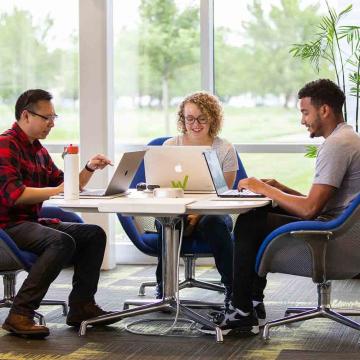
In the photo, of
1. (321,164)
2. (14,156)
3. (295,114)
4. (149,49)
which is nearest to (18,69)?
(149,49)

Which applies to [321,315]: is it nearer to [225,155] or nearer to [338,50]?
[225,155]

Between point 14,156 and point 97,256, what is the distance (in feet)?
2.34

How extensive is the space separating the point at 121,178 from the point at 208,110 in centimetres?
107

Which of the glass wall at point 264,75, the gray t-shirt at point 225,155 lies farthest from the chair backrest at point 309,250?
the glass wall at point 264,75

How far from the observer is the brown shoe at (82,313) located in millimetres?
4879

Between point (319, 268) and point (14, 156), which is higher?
point (14, 156)

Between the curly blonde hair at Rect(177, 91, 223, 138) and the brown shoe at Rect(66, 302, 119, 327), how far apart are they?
1359 mm

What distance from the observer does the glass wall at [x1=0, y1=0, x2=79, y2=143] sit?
750 cm

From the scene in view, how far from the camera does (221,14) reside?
24.0ft

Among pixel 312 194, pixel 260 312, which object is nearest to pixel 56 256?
pixel 260 312

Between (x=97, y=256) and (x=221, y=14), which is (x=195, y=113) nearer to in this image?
(x=97, y=256)

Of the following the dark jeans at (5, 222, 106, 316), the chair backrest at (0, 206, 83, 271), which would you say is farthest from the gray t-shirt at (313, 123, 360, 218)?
the chair backrest at (0, 206, 83, 271)

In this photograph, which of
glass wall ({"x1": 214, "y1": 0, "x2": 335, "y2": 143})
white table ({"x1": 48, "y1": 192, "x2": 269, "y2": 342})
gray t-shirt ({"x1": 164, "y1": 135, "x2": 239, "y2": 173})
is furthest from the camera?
glass wall ({"x1": 214, "y1": 0, "x2": 335, "y2": 143})

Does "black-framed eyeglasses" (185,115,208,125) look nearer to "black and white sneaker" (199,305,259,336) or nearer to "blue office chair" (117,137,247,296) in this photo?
"blue office chair" (117,137,247,296)
